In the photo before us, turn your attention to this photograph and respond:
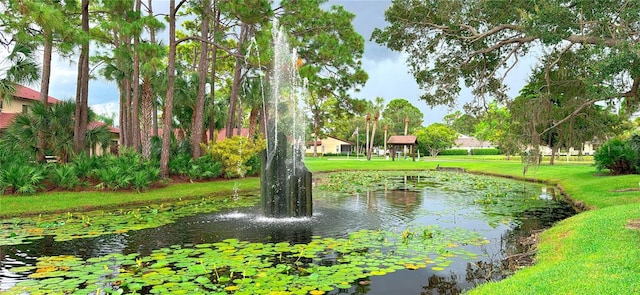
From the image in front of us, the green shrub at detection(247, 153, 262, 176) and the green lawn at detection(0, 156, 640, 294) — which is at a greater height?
the green shrub at detection(247, 153, 262, 176)

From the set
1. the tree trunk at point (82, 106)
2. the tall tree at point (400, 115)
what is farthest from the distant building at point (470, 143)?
the tree trunk at point (82, 106)

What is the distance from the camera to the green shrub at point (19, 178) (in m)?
14.6

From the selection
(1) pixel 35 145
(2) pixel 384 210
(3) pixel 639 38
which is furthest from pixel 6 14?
(3) pixel 639 38

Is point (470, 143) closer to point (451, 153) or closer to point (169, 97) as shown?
point (451, 153)

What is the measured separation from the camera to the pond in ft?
21.1

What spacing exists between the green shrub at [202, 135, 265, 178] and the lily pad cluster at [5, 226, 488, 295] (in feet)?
45.8

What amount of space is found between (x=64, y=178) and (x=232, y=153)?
28.5ft

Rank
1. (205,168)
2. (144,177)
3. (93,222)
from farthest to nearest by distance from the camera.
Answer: (205,168) < (144,177) < (93,222)

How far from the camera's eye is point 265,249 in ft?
27.8

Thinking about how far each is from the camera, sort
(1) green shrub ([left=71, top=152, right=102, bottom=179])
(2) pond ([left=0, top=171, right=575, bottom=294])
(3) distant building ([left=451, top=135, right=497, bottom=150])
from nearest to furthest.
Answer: (2) pond ([left=0, top=171, right=575, bottom=294]) → (1) green shrub ([left=71, top=152, right=102, bottom=179]) → (3) distant building ([left=451, top=135, right=497, bottom=150])

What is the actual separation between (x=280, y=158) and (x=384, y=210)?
13.4 feet

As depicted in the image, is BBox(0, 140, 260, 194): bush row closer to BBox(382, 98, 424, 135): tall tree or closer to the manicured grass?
the manicured grass

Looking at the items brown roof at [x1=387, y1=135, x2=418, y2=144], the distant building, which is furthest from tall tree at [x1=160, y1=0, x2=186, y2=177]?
the distant building

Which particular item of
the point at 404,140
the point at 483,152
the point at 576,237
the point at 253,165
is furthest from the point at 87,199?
the point at 483,152
